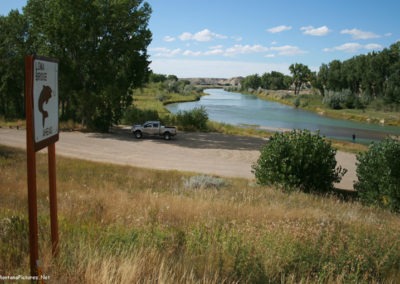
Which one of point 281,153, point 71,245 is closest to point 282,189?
point 281,153

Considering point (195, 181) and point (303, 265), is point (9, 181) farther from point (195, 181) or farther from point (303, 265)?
point (303, 265)

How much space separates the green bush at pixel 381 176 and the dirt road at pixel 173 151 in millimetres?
6311

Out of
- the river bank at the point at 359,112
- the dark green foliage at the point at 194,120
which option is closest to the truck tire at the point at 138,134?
the dark green foliage at the point at 194,120

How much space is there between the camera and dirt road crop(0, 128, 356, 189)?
24.2 m

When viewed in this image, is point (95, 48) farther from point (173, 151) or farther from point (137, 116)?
point (173, 151)

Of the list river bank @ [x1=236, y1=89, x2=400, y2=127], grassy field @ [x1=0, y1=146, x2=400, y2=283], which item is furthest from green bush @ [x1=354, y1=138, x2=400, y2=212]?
river bank @ [x1=236, y1=89, x2=400, y2=127]

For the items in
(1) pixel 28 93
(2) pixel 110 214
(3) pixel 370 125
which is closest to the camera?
(1) pixel 28 93

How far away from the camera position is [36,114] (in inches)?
138

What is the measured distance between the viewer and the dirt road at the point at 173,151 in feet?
79.5

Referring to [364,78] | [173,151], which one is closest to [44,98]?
[173,151]

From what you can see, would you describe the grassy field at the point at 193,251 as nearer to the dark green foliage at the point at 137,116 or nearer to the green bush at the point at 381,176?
the green bush at the point at 381,176

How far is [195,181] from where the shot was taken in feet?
51.1

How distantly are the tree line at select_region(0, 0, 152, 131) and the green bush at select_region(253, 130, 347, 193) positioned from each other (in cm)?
2079

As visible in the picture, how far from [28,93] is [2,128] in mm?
36217
